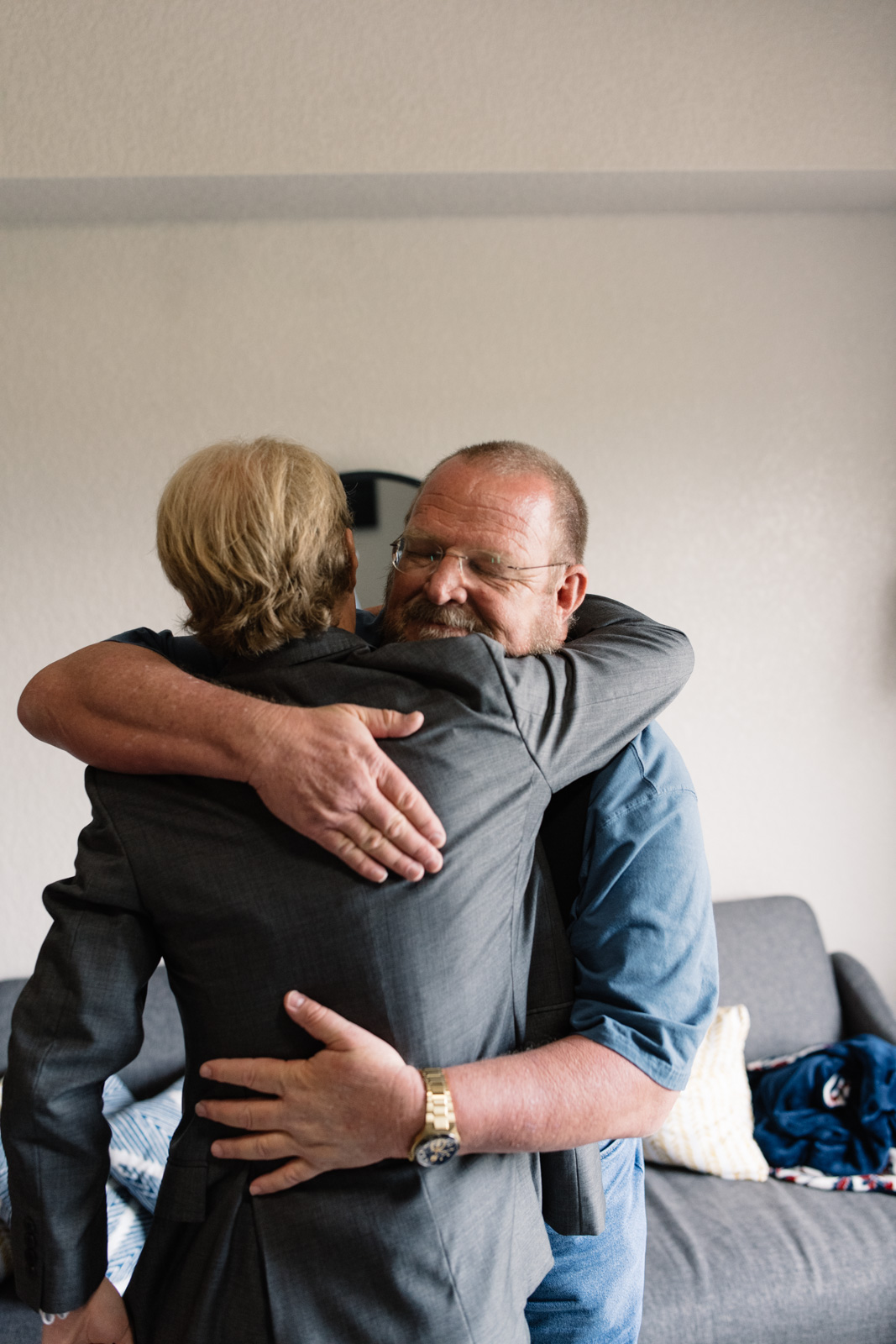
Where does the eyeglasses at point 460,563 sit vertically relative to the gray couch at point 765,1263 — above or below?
above

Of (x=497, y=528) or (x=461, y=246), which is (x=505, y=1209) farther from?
(x=461, y=246)

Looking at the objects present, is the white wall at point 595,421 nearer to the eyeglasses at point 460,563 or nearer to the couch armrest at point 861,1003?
the couch armrest at point 861,1003

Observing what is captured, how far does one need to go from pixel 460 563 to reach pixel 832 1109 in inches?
79.2

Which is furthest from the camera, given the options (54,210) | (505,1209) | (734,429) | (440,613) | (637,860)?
(734,429)

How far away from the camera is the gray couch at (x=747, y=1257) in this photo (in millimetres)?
1937

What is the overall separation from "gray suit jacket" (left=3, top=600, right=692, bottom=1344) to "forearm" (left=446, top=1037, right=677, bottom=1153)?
0.13 feet

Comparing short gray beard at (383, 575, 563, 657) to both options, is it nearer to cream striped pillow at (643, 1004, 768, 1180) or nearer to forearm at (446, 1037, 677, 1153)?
forearm at (446, 1037, 677, 1153)

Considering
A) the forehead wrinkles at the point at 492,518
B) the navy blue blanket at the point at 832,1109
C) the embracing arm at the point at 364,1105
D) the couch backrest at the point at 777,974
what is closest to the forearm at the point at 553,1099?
the embracing arm at the point at 364,1105

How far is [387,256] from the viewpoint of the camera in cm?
263

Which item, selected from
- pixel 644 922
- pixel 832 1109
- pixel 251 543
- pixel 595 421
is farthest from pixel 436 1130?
pixel 595 421

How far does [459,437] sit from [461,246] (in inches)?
21.3

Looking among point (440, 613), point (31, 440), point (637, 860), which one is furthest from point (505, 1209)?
point (31, 440)

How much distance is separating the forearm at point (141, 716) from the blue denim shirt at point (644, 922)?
106mm

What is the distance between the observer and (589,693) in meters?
1.03
